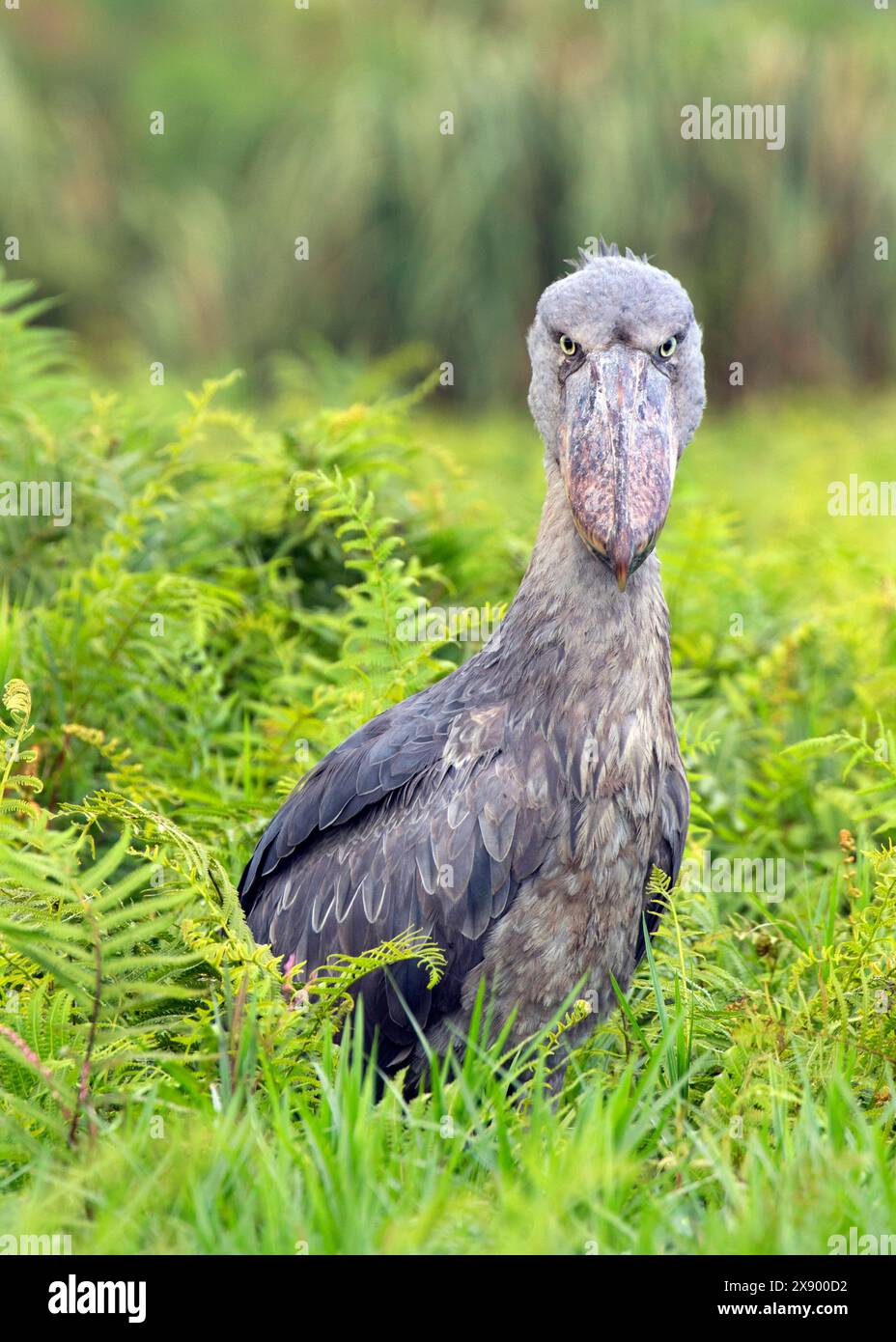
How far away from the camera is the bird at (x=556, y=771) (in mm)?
3570

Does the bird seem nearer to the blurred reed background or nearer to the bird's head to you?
the bird's head

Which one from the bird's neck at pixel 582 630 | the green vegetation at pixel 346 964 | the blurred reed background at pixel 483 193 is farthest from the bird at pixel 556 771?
the blurred reed background at pixel 483 193

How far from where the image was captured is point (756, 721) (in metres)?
5.72

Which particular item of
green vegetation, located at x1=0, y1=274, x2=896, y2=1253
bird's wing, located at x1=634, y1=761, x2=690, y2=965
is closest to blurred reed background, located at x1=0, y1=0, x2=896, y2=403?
green vegetation, located at x1=0, y1=274, x2=896, y2=1253

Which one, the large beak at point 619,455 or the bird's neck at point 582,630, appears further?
the bird's neck at point 582,630

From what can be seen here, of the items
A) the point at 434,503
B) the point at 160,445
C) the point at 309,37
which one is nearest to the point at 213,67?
the point at 309,37

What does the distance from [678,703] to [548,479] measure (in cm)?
195

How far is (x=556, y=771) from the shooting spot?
362 cm

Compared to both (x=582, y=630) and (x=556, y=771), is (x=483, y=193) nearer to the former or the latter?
(x=582, y=630)

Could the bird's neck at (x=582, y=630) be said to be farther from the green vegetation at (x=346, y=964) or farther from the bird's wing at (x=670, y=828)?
the green vegetation at (x=346, y=964)

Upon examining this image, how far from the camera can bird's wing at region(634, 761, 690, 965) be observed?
3799mm

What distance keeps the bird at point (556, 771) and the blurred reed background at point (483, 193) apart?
9.55 metres

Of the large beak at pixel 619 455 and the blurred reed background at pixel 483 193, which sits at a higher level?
the blurred reed background at pixel 483 193

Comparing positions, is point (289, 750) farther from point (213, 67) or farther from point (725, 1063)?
point (213, 67)
